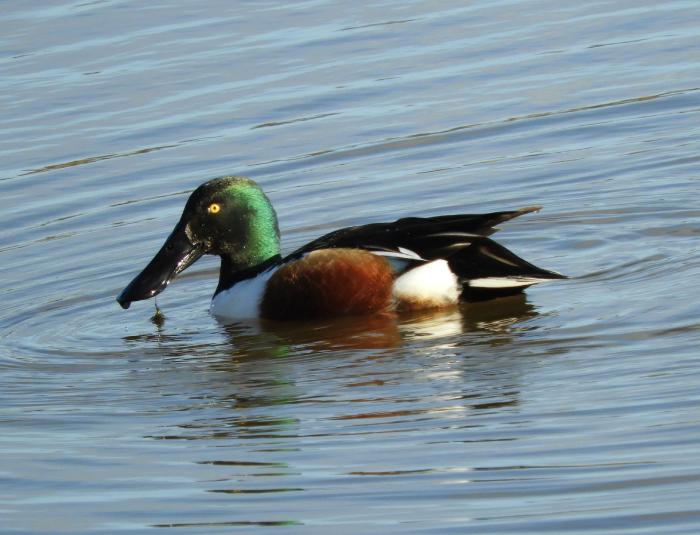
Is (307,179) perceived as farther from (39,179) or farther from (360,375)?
(360,375)

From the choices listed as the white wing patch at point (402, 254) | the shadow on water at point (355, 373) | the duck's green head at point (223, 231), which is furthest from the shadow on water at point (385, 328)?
the duck's green head at point (223, 231)

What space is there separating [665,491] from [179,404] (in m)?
2.61

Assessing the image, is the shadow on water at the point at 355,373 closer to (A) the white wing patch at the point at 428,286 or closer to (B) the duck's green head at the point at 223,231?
(A) the white wing patch at the point at 428,286

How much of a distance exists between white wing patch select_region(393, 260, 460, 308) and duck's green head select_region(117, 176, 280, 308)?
1086 millimetres

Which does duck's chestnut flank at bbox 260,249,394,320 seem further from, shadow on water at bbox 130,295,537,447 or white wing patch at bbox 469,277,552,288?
white wing patch at bbox 469,277,552,288

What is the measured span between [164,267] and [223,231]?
16.1 inches

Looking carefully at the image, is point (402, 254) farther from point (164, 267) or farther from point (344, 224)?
point (344, 224)

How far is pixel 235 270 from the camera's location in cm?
941

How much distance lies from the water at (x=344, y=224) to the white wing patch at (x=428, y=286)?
103 mm

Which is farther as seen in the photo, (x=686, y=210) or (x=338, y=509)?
(x=686, y=210)

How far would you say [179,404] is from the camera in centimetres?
729

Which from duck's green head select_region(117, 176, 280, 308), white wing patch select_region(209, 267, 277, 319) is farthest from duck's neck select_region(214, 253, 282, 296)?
white wing patch select_region(209, 267, 277, 319)

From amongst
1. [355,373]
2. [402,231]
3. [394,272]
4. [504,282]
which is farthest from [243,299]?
[355,373]

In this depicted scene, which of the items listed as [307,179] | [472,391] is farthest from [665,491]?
[307,179]
